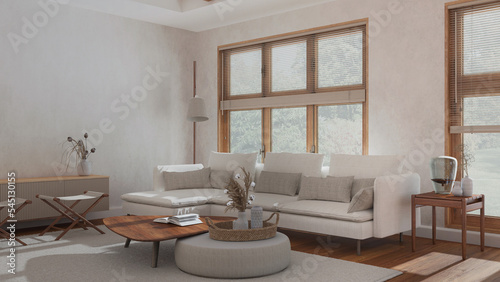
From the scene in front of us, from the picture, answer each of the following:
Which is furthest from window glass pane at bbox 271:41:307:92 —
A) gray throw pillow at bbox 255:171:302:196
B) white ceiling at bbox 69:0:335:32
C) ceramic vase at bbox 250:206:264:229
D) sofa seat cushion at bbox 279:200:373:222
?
ceramic vase at bbox 250:206:264:229

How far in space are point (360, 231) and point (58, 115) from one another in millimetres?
4269

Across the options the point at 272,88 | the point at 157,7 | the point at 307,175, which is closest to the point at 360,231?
the point at 307,175

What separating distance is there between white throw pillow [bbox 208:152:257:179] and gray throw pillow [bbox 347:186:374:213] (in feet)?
6.43

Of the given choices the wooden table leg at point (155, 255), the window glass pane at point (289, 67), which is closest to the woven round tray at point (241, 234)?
the wooden table leg at point (155, 255)

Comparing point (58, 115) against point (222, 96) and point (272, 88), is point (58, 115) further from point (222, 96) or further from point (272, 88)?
point (272, 88)

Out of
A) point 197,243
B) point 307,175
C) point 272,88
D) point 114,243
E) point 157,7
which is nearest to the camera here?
point 197,243

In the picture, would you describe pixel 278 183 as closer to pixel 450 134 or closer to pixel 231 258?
pixel 450 134

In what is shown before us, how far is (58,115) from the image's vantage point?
6.44 m

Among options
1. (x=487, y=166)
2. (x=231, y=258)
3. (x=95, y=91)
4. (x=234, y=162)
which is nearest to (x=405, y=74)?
(x=487, y=166)

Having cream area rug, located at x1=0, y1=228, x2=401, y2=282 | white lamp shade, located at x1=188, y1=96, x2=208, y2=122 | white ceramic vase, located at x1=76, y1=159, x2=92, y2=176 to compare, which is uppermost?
white lamp shade, located at x1=188, y1=96, x2=208, y2=122

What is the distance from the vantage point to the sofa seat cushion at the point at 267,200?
17.3ft

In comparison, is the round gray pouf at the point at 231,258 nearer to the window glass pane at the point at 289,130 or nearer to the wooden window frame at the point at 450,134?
the wooden window frame at the point at 450,134

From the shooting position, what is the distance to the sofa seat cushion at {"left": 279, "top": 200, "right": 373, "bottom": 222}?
4.63m

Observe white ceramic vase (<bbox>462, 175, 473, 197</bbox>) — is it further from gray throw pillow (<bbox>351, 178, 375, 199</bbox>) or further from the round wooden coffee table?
the round wooden coffee table
